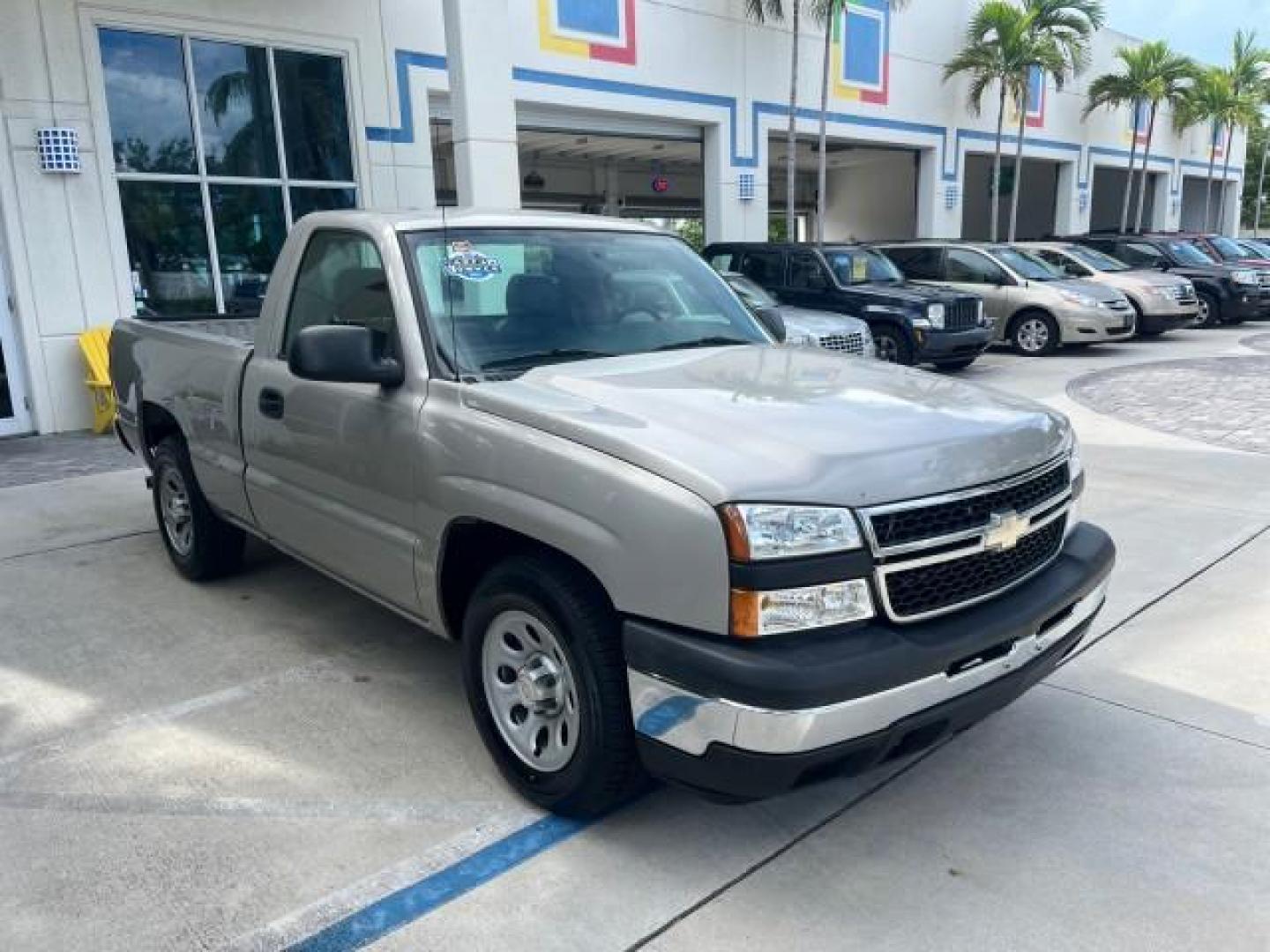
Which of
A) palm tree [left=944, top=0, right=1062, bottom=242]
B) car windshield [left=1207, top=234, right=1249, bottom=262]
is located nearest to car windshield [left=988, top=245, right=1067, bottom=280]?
palm tree [left=944, top=0, right=1062, bottom=242]

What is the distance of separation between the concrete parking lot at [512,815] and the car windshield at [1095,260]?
43.7 ft

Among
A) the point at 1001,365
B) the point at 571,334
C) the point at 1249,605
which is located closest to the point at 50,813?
the point at 571,334

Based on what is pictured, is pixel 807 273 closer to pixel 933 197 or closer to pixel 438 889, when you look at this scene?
pixel 933 197

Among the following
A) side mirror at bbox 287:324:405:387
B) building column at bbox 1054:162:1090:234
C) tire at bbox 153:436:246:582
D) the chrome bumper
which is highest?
building column at bbox 1054:162:1090:234

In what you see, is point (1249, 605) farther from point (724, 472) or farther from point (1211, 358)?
point (1211, 358)

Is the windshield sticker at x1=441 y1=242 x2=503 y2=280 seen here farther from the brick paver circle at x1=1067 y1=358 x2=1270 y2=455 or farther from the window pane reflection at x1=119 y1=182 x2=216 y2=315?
the window pane reflection at x1=119 y1=182 x2=216 y2=315

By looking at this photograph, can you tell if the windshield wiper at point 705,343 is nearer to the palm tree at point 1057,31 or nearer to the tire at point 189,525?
the tire at point 189,525

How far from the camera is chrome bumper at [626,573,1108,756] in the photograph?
7.76ft

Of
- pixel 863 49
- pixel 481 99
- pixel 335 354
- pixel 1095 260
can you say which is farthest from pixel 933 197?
pixel 335 354

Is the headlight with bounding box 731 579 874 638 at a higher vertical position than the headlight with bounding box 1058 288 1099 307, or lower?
higher

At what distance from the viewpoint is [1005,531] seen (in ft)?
9.20

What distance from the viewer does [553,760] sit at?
9.87 feet

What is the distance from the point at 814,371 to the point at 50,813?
291 cm

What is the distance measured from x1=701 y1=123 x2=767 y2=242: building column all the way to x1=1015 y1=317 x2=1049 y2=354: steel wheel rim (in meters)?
5.04
